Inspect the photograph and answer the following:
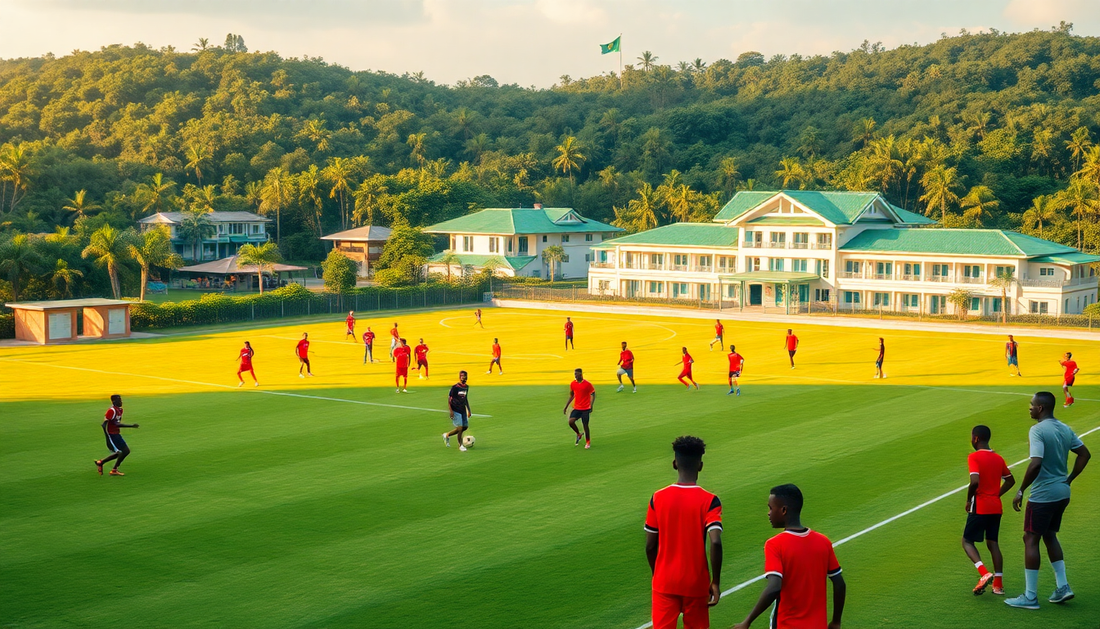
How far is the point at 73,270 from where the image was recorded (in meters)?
65.9

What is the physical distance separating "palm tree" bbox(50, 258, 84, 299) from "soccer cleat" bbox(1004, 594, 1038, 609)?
208ft

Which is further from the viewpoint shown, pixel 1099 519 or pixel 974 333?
pixel 974 333

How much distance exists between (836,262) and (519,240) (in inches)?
1294

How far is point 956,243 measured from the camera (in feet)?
232

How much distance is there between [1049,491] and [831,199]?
6939 cm

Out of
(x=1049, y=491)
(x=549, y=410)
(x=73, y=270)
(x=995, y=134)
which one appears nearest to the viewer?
(x=1049, y=491)

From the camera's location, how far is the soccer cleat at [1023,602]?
1364 cm

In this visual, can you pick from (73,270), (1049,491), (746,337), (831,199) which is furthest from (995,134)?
(1049,491)

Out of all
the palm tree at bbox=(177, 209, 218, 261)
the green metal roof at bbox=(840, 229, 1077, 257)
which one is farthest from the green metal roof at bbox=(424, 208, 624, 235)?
the green metal roof at bbox=(840, 229, 1077, 257)

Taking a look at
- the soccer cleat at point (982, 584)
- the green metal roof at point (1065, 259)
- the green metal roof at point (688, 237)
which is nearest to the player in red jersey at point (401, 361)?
the soccer cleat at point (982, 584)

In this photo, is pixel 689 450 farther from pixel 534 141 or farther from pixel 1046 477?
pixel 534 141

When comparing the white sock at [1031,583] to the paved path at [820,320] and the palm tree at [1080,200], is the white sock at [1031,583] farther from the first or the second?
the palm tree at [1080,200]

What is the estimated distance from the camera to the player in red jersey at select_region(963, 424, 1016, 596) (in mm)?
13219

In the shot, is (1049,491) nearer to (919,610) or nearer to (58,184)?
(919,610)
